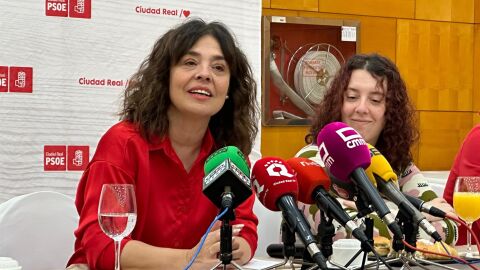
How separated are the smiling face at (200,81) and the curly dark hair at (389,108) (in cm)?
65

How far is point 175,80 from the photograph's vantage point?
2.20 m

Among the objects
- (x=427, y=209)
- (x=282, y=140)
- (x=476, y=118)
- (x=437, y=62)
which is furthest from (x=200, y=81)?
(x=476, y=118)

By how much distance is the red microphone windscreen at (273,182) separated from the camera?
1.29 meters

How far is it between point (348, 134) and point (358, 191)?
0.13m

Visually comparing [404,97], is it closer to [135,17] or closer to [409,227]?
[135,17]

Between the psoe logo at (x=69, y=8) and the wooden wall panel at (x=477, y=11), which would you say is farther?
the wooden wall panel at (x=477, y=11)

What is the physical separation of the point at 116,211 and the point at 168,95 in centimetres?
Result: 79

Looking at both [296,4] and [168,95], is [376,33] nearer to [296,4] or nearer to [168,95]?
[296,4]

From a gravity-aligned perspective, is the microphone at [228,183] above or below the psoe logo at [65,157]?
above

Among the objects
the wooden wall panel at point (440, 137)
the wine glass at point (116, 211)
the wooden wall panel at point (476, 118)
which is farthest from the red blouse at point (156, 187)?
→ the wooden wall panel at point (476, 118)

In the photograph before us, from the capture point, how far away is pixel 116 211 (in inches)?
60.2

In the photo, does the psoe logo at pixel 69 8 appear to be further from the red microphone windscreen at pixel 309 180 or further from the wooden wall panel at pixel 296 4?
the red microphone windscreen at pixel 309 180

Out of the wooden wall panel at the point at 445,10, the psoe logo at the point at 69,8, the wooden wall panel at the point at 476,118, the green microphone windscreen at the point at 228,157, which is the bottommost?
the wooden wall panel at the point at 476,118

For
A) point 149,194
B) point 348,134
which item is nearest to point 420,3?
point 149,194
